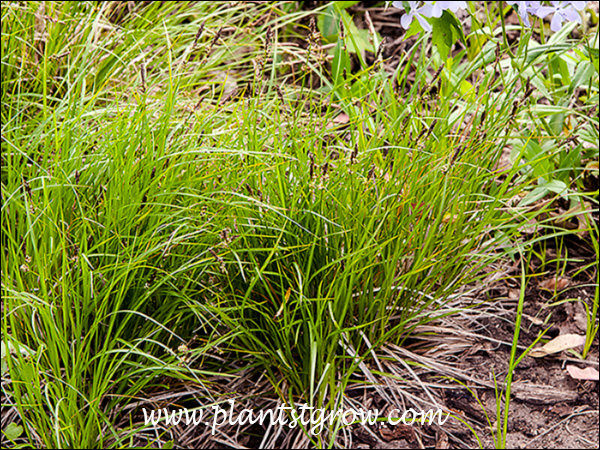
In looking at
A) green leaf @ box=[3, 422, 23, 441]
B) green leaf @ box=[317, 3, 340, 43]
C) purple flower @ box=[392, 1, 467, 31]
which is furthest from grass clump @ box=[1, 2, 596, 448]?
green leaf @ box=[317, 3, 340, 43]

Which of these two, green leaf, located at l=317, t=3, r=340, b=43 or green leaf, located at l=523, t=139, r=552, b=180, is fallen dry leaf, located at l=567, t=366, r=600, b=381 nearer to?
green leaf, located at l=523, t=139, r=552, b=180

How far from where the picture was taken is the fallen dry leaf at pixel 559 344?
212 centimetres

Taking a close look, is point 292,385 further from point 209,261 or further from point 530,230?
point 530,230

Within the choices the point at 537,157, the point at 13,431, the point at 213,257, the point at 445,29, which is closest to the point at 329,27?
the point at 537,157

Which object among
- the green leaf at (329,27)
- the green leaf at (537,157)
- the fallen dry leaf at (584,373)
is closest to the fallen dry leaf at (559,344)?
the fallen dry leaf at (584,373)

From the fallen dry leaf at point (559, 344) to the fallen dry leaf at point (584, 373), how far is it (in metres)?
0.07

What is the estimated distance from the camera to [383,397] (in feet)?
6.35

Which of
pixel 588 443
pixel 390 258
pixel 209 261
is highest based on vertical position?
pixel 209 261

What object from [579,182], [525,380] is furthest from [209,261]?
[579,182]

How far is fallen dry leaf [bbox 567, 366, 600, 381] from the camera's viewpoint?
206cm

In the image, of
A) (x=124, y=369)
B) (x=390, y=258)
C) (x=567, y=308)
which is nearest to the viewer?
(x=124, y=369)

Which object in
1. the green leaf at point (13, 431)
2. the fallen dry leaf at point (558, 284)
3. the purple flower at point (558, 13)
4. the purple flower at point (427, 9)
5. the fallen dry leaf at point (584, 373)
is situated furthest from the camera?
the fallen dry leaf at point (558, 284)

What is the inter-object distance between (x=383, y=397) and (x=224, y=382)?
1.45 feet

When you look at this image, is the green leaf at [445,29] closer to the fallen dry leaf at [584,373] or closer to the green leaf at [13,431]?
the fallen dry leaf at [584,373]
